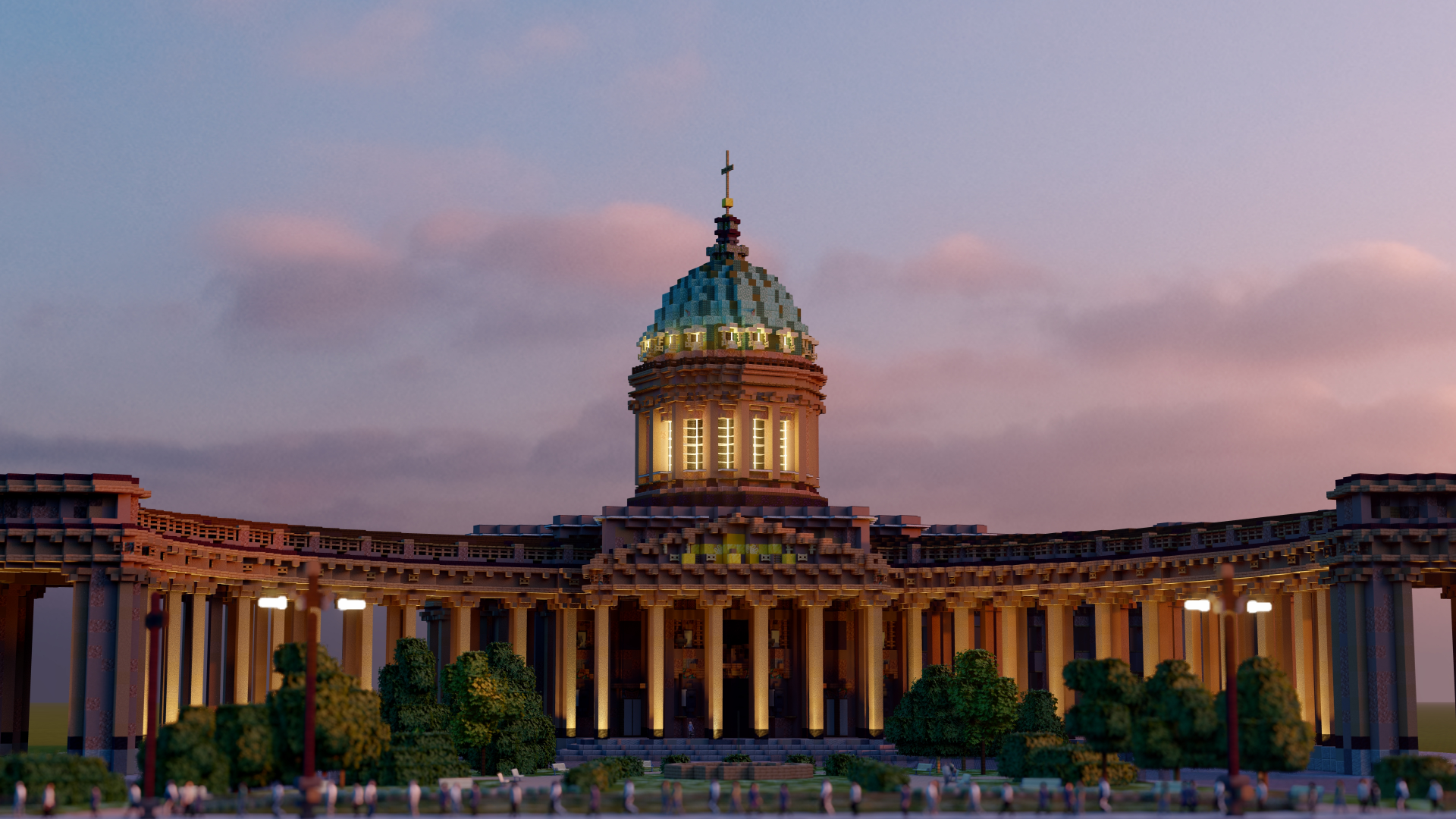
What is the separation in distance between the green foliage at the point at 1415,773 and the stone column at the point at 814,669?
44.4 m

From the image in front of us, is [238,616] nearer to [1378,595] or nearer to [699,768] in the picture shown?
[699,768]

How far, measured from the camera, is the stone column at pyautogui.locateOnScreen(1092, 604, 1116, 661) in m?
108

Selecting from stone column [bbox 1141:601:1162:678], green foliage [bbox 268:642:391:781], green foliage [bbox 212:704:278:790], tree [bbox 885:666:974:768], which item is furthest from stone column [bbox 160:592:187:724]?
stone column [bbox 1141:601:1162:678]

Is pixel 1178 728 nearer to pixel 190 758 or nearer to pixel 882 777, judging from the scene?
pixel 882 777

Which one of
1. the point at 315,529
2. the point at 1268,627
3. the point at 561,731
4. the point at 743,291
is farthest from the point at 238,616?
the point at 1268,627

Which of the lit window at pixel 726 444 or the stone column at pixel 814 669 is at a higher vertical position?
the lit window at pixel 726 444

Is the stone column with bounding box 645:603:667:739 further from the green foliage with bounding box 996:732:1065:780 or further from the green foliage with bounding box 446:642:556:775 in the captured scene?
the green foliage with bounding box 996:732:1065:780

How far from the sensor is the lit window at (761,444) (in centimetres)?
11850

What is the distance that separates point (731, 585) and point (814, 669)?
22.1 feet

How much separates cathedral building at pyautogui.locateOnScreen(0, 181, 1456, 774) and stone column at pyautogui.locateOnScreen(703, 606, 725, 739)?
216mm

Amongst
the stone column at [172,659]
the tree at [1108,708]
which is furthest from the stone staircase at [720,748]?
the tree at [1108,708]

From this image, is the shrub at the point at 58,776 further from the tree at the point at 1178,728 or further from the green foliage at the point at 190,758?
the tree at the point at 1178,728

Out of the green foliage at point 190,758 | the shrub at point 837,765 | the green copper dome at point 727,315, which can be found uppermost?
the green copper dome at point 727,315

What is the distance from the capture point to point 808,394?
395 ft
